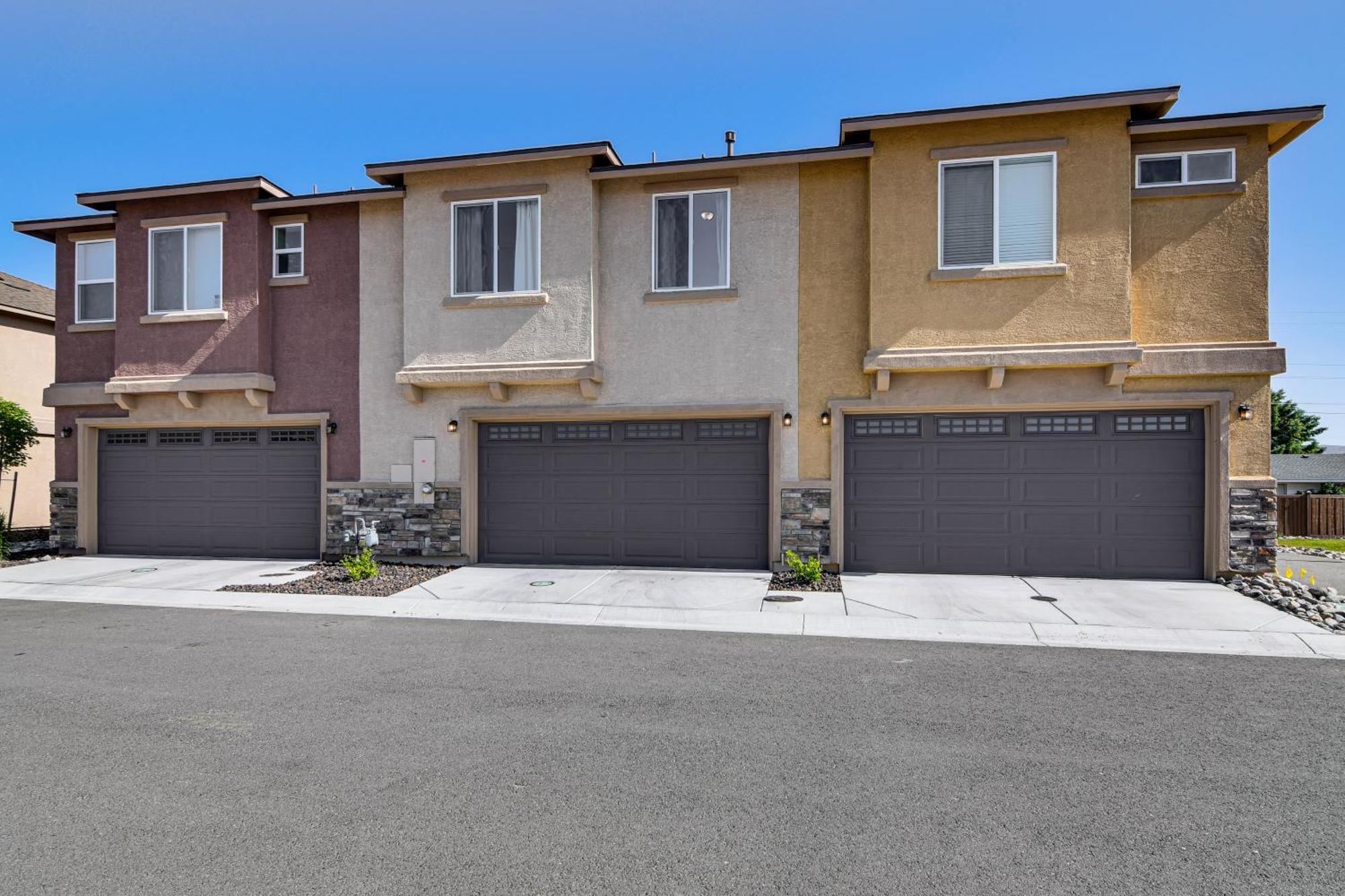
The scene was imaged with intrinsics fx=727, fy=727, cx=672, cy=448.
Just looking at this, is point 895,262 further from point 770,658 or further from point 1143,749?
point 1143,749

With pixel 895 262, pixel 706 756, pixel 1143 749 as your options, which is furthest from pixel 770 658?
pixel 895 262

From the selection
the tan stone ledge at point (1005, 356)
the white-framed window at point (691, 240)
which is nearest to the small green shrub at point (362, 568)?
the white-framed window at point (691, 240)

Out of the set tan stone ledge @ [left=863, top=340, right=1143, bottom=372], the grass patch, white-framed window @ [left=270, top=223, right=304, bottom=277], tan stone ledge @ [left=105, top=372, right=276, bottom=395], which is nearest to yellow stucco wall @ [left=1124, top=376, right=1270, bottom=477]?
tan stone ledge @ [left=863, top=340, right=1143, bottom=372]

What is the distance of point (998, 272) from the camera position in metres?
10.4

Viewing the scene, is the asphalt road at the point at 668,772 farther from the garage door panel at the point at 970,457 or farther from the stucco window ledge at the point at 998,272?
the stucco window ledge at the point at 998,272

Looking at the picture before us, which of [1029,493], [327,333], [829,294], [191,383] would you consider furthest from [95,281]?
[1029,493]

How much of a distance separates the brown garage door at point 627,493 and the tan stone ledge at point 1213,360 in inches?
218

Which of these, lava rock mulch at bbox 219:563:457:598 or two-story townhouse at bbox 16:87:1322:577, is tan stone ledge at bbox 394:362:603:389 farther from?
lava rock mulch at bbox 219:563:457:598

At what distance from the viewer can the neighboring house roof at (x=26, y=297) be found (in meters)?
16.8

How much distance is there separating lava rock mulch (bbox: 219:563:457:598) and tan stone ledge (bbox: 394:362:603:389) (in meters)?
3.02

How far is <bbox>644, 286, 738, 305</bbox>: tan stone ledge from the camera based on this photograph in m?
11.3

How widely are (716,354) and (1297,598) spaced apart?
8392 mm

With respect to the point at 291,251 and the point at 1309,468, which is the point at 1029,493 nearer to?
the point at 291,251

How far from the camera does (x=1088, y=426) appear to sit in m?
10.7
